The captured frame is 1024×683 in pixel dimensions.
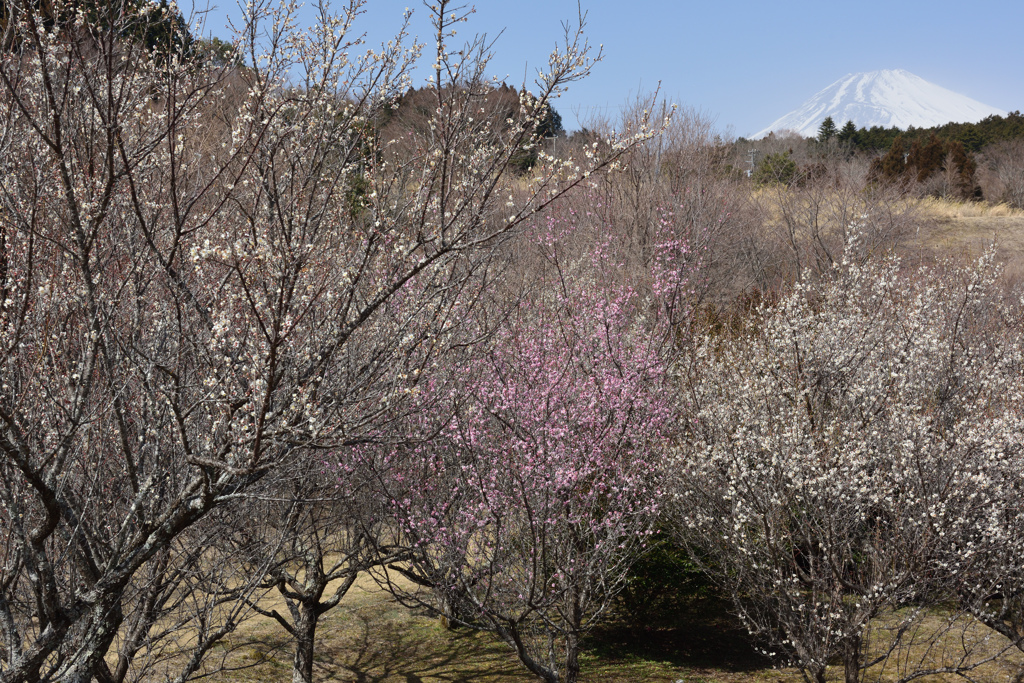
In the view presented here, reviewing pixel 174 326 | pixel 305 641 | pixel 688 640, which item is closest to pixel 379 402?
pixel 174 326

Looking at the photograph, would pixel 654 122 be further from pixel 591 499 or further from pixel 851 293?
pixel 591 499

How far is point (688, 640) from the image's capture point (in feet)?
32.2

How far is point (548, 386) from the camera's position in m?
6.57

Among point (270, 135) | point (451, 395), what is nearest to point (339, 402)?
point (270, 135)

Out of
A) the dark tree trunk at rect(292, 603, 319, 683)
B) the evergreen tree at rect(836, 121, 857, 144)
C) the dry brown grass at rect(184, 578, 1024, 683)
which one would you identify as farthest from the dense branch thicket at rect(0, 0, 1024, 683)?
the evergreen tree at rect(836, 121, 857, 144)

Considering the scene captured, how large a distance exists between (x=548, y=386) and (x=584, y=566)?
1.54 m

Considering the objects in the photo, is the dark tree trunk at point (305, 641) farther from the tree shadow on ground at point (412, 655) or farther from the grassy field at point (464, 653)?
the tree shadow on ground at point (412, 655)

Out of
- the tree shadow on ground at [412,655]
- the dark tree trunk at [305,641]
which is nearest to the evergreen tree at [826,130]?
the tree shadow on ground at [412,655]

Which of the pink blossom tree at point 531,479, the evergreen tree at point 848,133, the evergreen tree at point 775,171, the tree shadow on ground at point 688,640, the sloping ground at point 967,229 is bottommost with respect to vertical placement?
the tree shadow on ground at point 688,640

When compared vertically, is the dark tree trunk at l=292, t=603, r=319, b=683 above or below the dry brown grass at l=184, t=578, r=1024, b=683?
above

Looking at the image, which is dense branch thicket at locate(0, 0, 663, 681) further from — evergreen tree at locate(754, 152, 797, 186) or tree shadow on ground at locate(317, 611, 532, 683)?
evergreen tree at locate(754, 152, 797, 186)

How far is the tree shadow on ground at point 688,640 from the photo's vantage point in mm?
9156

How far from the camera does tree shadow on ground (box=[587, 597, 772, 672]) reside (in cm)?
916

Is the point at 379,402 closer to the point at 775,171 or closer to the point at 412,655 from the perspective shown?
the point at 412,655
